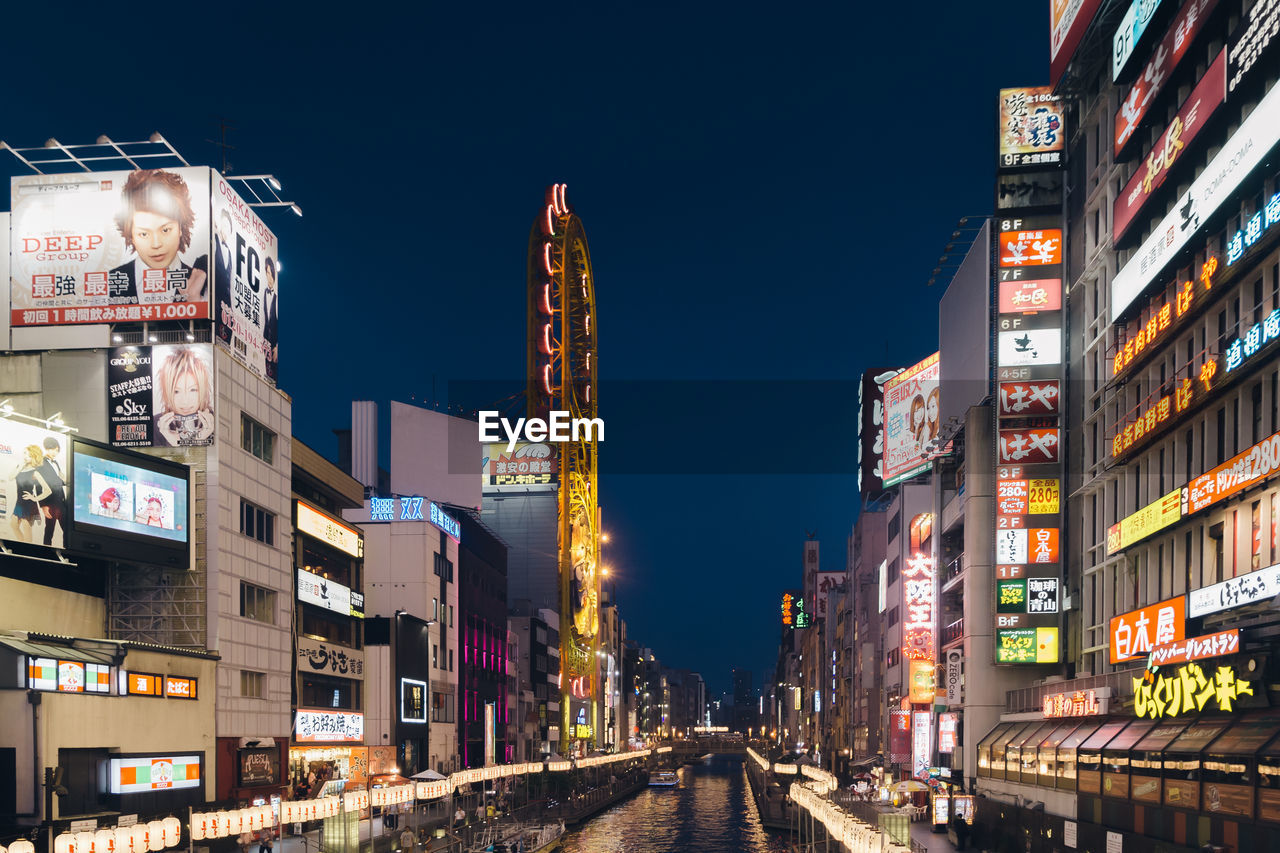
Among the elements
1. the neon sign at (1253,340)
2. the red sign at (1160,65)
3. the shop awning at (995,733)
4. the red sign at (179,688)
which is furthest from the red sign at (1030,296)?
the red sign at (179,688)

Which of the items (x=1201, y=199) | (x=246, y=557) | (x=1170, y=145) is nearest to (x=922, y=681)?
(x=246, y=557)

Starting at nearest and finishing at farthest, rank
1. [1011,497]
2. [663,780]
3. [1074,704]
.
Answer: [1074,704]
[1011,497]
[663,780]

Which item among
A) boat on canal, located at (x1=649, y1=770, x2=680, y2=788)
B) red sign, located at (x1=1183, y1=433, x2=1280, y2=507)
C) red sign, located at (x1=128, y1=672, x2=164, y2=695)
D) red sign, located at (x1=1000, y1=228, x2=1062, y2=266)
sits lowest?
boat on canal, located at (x1=649, y1=770, x2=680, y2=788)

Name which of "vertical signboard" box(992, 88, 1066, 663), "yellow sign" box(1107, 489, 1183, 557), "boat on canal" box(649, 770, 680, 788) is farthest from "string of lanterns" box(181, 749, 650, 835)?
"boat on canal" box(649, 770, 680, 788)

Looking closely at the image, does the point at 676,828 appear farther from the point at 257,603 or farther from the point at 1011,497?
the point at 257,603

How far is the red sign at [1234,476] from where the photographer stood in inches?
1315

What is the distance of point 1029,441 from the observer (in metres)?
57.6

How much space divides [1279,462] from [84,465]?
119 ft

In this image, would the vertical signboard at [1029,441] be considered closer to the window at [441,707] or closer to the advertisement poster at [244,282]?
the advertisement poster at [244,282]

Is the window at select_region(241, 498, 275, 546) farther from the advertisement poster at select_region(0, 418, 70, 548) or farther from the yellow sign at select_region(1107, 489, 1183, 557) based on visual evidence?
the yellow sign at select_region(1107, 489, 1183, 557)

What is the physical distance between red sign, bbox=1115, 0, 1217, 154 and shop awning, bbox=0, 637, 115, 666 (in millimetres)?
38953

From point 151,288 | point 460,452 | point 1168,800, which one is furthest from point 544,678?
point 1168,800

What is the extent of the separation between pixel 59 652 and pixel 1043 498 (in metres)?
40.3

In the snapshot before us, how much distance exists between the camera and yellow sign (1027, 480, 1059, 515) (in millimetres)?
57469
